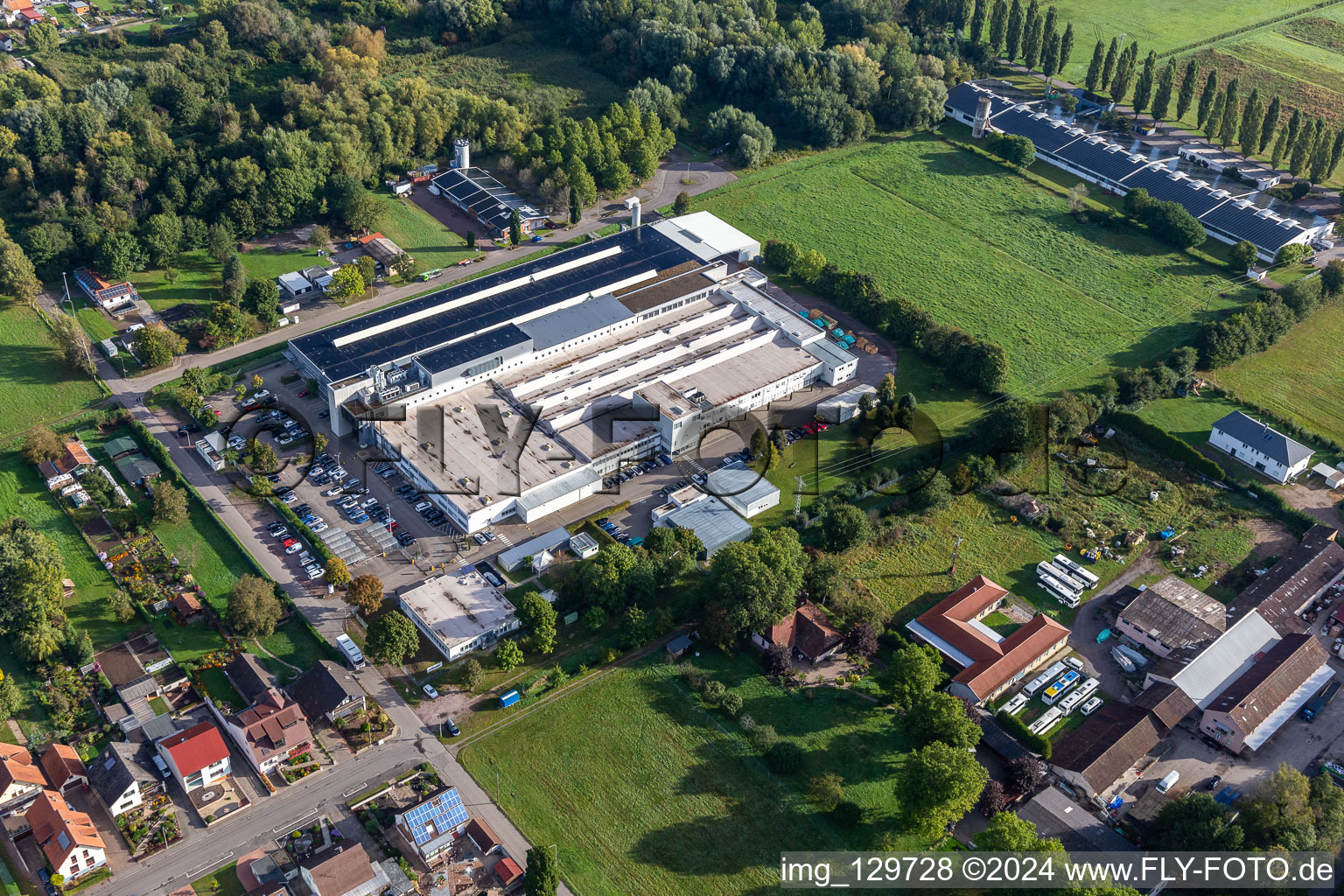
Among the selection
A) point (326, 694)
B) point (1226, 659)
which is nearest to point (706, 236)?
point (1226, 659)

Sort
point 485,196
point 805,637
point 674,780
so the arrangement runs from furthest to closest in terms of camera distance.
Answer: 1. point 485,196
2. point 805,637
3. point 674,780

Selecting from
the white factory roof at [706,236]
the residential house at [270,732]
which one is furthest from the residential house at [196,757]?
the white factory roof at [706,236]

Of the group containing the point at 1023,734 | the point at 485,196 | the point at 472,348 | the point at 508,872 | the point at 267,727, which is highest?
the point at 485,196

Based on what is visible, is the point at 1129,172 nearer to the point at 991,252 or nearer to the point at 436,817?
the point at 991,252

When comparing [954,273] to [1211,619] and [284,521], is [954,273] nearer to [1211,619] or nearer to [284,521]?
[1211,619]

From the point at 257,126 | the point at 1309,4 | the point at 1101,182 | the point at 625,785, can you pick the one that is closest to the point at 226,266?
the point at 257,126

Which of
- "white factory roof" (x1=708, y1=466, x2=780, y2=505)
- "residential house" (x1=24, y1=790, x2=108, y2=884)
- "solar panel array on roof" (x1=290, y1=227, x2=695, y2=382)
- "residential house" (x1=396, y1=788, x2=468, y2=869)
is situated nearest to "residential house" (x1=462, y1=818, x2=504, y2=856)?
"residential house" (x1=396, y1=788, x2=468, y2=869)

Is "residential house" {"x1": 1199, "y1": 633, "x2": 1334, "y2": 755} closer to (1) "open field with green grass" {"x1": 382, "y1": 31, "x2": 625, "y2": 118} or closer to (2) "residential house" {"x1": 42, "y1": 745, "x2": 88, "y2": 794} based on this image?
(2) "residential house" {"x1": 42, "y1": 745, "x2": 88, "y2": 794}
